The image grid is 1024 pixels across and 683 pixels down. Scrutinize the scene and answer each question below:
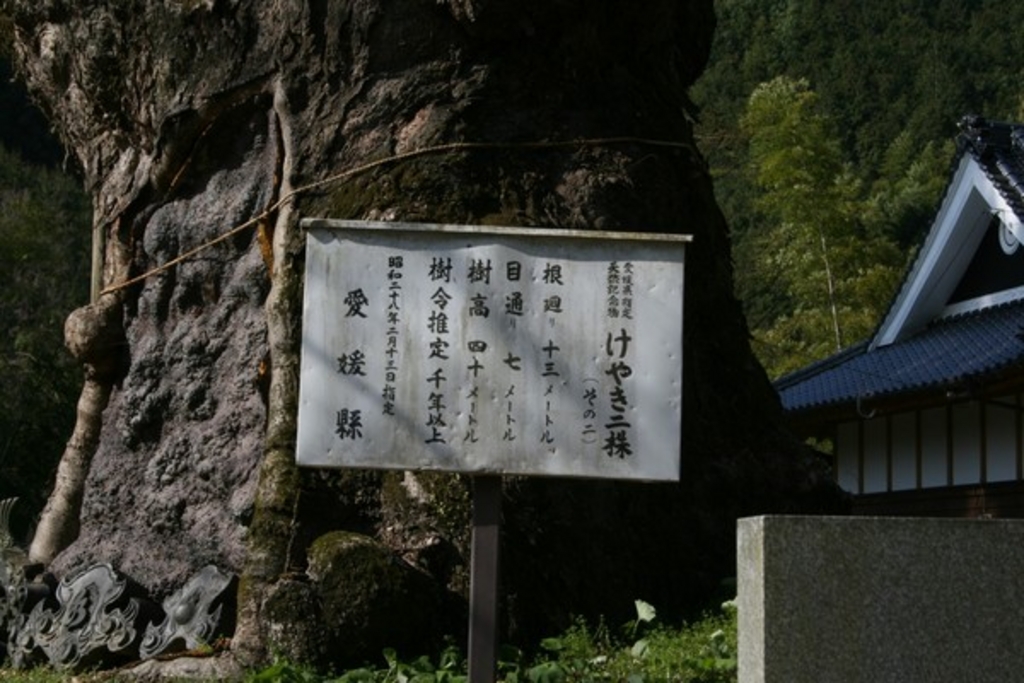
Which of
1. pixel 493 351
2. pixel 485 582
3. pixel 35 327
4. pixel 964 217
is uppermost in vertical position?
pixel 964 217

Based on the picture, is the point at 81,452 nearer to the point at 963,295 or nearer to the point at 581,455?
the point at 581,455

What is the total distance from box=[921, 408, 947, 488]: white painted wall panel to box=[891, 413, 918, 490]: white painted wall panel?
15 cm

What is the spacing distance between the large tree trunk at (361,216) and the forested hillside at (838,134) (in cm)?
1678

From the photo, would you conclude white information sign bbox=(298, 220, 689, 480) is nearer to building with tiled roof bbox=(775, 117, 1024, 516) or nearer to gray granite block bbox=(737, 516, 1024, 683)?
gray granite block bbox=(737, 516, 1024, 683)

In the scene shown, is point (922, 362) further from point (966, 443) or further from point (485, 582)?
point (485, 582)

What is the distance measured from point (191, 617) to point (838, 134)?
39.3 metres

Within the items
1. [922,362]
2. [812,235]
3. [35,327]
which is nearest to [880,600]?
[922,362]

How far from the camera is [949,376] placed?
1346 cm

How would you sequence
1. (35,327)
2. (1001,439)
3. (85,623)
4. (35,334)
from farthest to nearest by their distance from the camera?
(35,327), (35,334), (1001,439), (85,623)

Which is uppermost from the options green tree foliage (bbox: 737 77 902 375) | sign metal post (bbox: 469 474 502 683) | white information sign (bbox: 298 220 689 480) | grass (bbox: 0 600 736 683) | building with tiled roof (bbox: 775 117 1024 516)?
green tree foliage (bbox: 737 77 902 375)

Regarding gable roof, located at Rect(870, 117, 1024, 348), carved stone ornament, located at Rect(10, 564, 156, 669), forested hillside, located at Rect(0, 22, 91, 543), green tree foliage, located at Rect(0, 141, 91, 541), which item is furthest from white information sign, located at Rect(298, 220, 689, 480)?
forested hillside, located at Rect(0, 22, 91, 543)

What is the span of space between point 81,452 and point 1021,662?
17.7 ft

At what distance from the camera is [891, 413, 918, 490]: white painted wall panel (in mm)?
15656

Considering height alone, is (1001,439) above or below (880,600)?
above
